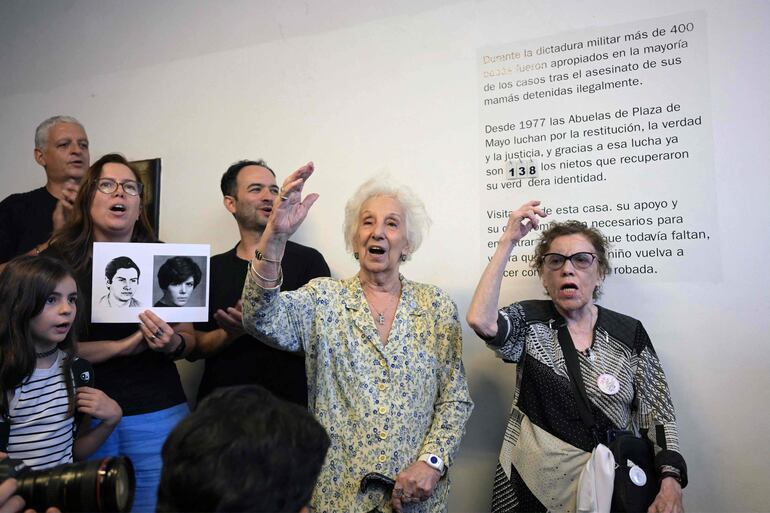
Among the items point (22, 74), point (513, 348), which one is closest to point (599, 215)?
point (513, 348)

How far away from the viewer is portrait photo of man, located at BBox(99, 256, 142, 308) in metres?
1.93

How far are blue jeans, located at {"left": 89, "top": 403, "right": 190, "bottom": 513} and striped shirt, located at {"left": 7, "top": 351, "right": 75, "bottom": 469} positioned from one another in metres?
0.23

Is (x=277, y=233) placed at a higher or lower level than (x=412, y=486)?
higher

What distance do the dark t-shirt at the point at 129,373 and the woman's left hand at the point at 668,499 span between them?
5.43 ft

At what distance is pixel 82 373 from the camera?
1.74 m

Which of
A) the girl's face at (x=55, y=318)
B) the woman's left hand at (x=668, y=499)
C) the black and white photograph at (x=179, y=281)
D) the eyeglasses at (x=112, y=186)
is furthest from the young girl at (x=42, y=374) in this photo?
the woman's left hand at (x=668, y=499)

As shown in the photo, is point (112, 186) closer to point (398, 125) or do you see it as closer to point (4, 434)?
point (4, 434)

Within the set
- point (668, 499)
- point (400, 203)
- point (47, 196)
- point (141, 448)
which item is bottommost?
point (668, 499)

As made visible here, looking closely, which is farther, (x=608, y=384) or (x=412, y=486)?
(x=608, y=384)

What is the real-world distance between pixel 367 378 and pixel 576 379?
0.69 m

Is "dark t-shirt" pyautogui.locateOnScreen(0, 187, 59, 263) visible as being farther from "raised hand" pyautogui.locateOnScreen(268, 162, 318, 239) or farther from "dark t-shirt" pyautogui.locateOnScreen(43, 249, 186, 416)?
"raised hand" pyautogui.locateOnScreen(268, 162, 318, 239)

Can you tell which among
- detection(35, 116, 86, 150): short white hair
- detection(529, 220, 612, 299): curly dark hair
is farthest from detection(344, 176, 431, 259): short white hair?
detection(35, 116, 86, 150): short white hair

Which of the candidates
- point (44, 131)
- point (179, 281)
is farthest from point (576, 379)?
point (44, 131)

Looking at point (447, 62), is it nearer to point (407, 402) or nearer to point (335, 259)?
point (335, 259)
